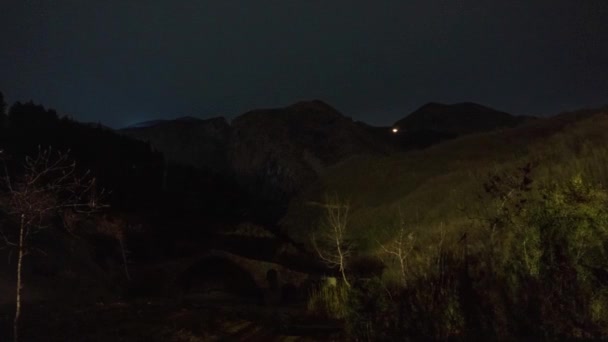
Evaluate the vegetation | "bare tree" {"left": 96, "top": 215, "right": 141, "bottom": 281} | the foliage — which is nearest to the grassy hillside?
the vegetation

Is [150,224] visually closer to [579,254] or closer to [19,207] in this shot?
[19,207]

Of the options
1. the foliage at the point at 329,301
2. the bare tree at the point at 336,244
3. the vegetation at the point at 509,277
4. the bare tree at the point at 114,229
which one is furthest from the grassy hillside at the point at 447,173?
the bare tree at the point at 114,229

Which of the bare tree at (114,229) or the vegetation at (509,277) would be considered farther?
the bare tree at (114,229)

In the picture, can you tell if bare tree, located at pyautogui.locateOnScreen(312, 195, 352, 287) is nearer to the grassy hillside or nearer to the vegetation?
the grassy hillside

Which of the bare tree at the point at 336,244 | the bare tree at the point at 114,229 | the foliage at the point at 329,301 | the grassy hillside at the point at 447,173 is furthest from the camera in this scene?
the bare tree at the point at 114,229

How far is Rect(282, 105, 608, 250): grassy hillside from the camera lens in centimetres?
2177

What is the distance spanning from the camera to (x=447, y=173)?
40.2 m

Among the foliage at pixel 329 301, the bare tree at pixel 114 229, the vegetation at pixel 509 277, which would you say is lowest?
the foliage at pixel 329 301

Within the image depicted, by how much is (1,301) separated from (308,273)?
44.5ft

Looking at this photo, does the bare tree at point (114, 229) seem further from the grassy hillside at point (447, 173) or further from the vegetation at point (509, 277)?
the vegetation at point (509, 277)

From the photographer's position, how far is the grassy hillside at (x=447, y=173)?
2177 centimetres

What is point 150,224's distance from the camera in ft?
108

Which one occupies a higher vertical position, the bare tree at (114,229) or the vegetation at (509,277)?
the bare tree at (114,229)

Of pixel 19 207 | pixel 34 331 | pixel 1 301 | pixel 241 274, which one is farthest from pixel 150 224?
pixel 19 207
